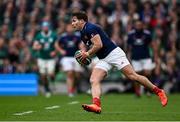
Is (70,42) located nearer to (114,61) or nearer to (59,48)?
(59,48)

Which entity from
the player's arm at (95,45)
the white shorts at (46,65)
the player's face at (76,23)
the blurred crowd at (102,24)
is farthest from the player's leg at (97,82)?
the blurred crowd at (102,24)

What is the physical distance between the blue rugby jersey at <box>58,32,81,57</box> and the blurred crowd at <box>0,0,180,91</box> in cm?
135

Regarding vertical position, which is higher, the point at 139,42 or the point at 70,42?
the point at 70,42

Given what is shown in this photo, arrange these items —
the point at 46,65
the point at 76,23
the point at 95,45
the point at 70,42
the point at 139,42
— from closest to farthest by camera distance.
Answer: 1. the point at 95,45
2. the point at 76,23
3. the point at 139,42
4. the point at 70,42
5. the point at 46,65

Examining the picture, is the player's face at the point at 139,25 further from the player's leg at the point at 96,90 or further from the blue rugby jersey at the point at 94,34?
the player's leg at the point at 96,90

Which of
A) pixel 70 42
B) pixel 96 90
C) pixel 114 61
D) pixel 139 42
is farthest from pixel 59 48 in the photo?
pixel 96 90

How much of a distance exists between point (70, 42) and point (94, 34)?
9692mm

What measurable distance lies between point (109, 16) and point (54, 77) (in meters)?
3.61

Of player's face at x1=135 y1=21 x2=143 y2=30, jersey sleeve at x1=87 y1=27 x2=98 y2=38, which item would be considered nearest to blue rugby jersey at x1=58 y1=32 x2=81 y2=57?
player's face at x1=135 y1=21 x2=143 y2=30

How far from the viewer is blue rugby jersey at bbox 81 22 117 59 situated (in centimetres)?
1320

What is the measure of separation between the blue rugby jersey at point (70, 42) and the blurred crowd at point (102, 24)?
4.43ft

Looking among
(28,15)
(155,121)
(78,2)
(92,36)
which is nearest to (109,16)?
(78,2)

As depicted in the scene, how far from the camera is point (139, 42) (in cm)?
2170

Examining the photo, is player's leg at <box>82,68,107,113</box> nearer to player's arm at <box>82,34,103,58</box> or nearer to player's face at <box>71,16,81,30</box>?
player's arm at <box>82,34,103,58</box>
